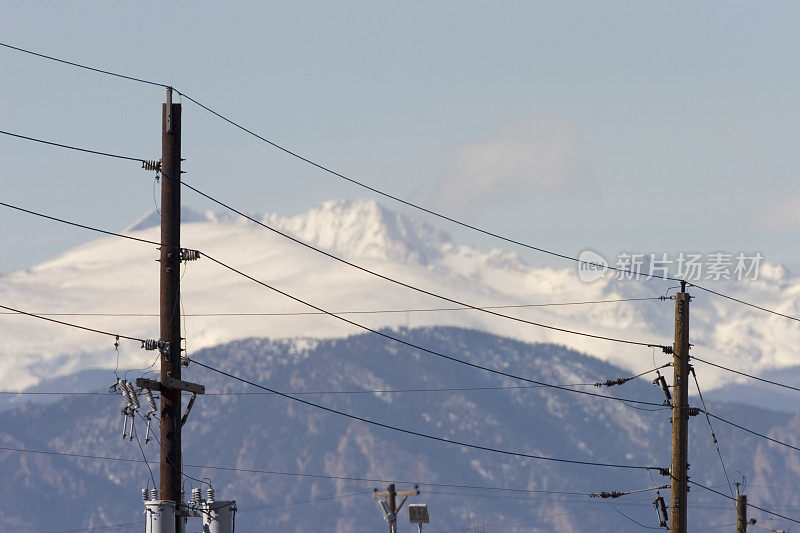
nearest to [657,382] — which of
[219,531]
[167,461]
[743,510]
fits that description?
[219,531]

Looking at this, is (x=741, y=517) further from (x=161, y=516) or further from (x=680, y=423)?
(x=161, y=516)

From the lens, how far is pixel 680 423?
56.5m

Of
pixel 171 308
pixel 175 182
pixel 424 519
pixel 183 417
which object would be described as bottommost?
pixel 424 519

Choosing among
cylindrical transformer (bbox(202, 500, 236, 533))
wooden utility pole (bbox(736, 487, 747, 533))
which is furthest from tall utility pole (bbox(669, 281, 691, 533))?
wooden utility pole (bbox(736, 487, 747, 533))

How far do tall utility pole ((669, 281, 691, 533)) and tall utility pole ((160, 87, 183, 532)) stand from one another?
19752 millimetres

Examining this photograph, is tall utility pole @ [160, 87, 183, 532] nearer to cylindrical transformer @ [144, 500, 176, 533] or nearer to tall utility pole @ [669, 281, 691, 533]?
cylindrical transformer @ [144, 500, 176, 533]

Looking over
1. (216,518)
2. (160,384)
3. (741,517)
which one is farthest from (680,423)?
(741,517)

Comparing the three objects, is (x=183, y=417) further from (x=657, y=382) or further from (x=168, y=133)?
(x=657, y=382)

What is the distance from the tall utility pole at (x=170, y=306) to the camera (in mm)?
43625

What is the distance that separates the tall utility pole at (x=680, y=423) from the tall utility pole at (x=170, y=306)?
19.8 meters

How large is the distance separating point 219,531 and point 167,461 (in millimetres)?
6510

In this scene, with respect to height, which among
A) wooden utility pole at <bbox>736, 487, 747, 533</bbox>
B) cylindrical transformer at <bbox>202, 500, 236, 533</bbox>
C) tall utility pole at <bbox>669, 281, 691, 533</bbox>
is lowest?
Result: wooden utility pole at <bbox>736, 487, 747, 533</bbox>

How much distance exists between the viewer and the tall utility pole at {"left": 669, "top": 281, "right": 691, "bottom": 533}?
56.1 metres

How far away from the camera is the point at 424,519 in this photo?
8962 centimetres
